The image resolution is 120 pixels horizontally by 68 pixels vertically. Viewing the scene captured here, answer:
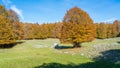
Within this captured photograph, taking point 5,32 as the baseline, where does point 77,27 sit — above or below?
above

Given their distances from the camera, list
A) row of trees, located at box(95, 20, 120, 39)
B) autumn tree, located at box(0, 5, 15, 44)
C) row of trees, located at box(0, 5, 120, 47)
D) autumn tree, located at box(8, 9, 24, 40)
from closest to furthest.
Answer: row of trees, located at box(0, 5, 120, 47), autumn tree, located at box(0, 5, 15, 44), autumn tree, located at box(8, 9, 24, 40), row of trees, located at box(95, 20, 120, 39)

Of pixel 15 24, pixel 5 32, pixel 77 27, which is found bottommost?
pixel 5 32

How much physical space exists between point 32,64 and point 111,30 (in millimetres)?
109829

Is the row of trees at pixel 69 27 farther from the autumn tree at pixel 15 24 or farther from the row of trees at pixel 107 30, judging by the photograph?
Result: the row of trees at pixel 107 30

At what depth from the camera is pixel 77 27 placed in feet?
201

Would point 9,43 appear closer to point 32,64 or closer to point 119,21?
point 32,64

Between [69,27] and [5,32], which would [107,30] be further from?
[5,32]

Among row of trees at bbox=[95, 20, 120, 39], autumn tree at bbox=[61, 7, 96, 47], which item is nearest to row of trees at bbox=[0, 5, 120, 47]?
autumn tree at bbox=[61, 7, 96, 47]

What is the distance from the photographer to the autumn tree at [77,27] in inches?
2425

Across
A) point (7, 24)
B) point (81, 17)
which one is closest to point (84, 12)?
point (81, 17)

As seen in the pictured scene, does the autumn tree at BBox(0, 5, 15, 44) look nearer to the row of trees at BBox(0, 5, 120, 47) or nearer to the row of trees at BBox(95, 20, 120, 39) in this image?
the row of trees at BBox(0, 5, 120, 47)

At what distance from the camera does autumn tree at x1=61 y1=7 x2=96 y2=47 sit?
6159cm

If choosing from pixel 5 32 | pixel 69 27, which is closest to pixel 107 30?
pixel 69 27

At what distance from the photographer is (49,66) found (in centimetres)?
2797
